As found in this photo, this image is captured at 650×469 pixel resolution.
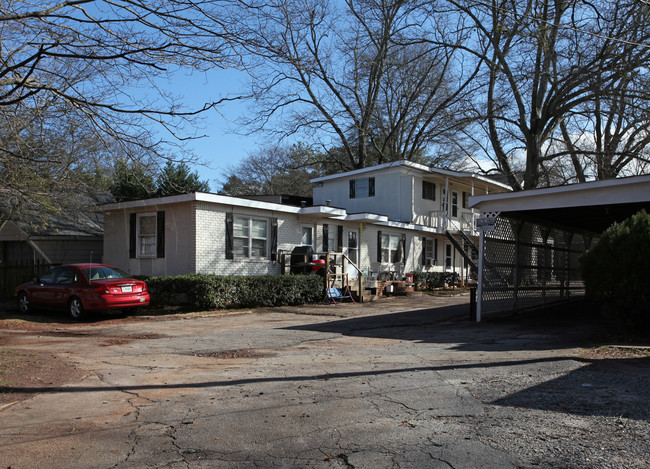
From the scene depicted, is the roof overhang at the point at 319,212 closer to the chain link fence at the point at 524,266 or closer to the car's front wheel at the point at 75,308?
the chain link fence at the point at 524,266

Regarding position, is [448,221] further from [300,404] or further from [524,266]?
[300,404]

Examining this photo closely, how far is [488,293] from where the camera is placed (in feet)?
46.2

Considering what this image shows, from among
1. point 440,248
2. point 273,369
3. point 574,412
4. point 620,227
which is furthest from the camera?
point 440,248

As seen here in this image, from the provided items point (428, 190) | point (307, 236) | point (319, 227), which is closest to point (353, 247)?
point (319, 227)

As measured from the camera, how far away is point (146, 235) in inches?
786

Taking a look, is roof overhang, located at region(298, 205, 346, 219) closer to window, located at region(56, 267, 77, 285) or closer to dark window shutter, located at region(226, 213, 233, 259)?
dark window shutter, located at region(226, 213, 233, 259)

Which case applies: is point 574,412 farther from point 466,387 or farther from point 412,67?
point 412,67

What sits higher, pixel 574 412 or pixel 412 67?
pixel 412 67

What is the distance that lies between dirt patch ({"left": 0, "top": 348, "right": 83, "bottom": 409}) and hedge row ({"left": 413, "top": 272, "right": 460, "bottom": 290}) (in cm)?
2024

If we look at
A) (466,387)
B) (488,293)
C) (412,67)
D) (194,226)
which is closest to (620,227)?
(488,293)

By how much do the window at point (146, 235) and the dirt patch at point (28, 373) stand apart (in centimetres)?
1087

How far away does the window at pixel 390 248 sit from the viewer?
26578 millimetres

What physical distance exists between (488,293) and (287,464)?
10.9 meters

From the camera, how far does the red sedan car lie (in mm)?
14086
